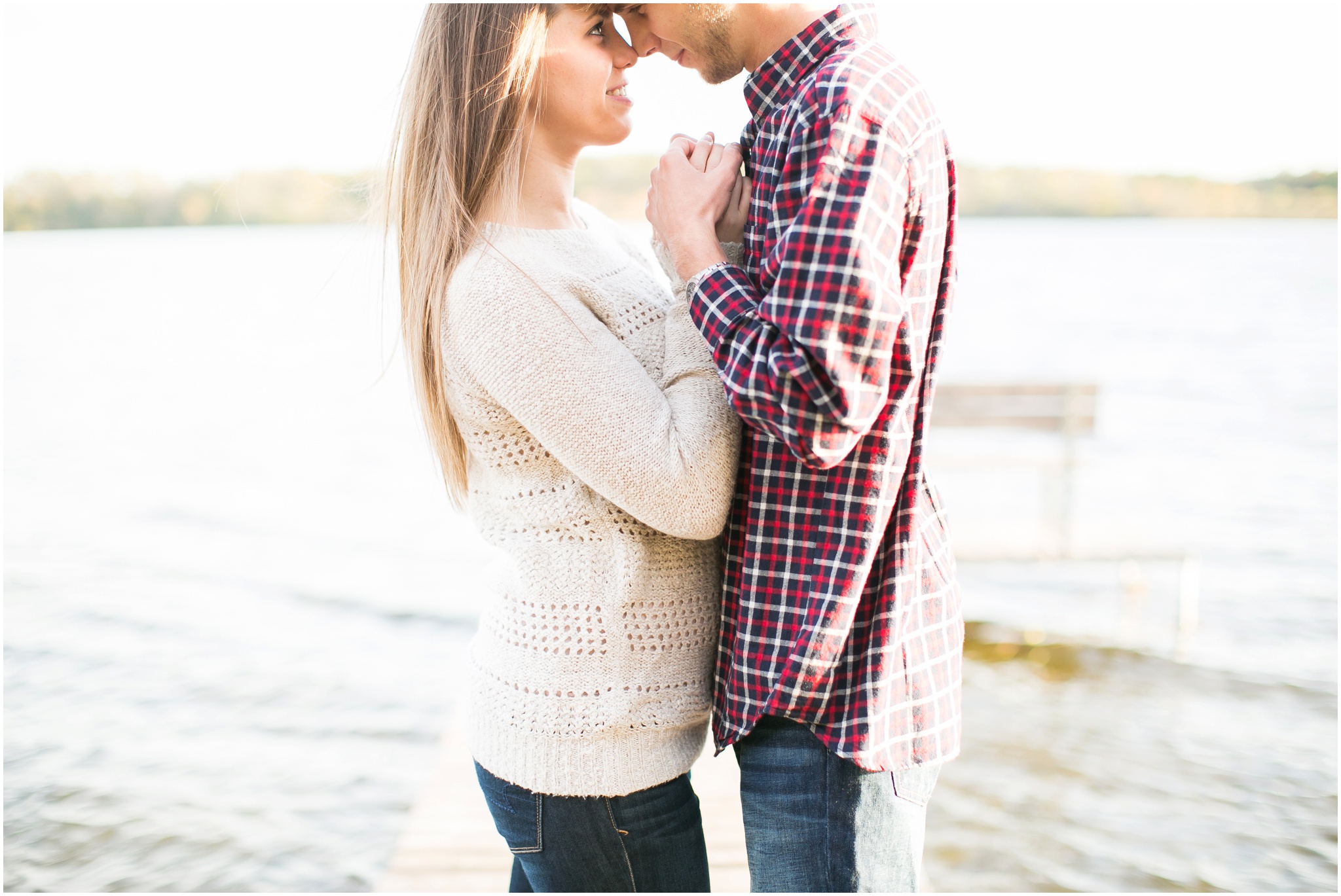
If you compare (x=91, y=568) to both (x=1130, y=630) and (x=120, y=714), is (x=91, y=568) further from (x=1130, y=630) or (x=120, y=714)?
(x=1130, y=630)

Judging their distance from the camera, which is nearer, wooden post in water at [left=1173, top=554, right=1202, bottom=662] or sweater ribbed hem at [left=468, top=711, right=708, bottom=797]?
sweater ribbed hem at [left=468, top=711, right=708, bottom=797]

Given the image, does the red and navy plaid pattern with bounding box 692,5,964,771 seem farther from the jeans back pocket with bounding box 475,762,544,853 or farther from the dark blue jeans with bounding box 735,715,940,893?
the jeans back pocket with bounding box 475,762,544,853

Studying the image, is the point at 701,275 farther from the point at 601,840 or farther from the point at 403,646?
the point at 403,646

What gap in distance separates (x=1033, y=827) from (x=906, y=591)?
2672 mm

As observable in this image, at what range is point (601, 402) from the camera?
3.63ft

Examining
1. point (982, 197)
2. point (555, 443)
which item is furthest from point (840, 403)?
point (982, 197)

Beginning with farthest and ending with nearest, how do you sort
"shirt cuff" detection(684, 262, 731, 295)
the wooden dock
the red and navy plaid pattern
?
the wooden dock, "shirt cuff" detection(684, 262, 731, 295), the red and navy plaid pattern

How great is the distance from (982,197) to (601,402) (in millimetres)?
24548

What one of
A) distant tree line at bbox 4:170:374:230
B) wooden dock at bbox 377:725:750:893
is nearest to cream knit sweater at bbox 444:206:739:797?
wooden dock at bbox 377:725:750:893

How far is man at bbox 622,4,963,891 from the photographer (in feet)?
3.18

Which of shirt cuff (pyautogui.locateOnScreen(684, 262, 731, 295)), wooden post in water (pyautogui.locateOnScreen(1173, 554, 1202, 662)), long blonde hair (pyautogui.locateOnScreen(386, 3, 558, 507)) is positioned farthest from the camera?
wooden post in water (pyautogui.locateOnScreen(1173, 554, 1202, 662))

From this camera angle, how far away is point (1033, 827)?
10.8 feet

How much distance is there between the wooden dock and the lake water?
0.80m

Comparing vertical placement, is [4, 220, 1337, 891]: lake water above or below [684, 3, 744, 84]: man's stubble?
below
